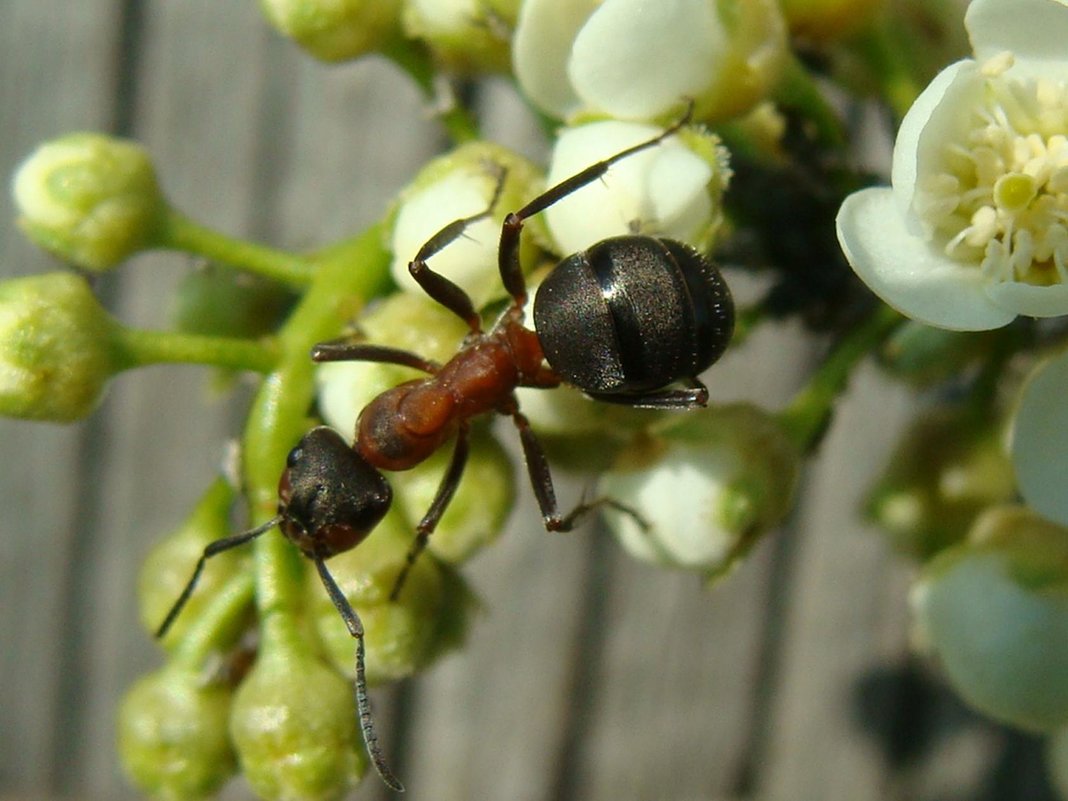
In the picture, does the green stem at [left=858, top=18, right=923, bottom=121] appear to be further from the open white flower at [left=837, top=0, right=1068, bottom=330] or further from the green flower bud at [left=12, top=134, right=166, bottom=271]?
the green flower bud at [left=12, top=134, right=166, bottom=271]

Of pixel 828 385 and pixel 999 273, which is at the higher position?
pixel 999 273

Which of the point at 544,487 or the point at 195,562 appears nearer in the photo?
the point at 195,562

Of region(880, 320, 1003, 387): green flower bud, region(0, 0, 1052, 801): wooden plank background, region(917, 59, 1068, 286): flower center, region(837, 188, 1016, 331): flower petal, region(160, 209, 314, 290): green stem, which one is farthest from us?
region(0, 0, 1052, 801): wooden plank background

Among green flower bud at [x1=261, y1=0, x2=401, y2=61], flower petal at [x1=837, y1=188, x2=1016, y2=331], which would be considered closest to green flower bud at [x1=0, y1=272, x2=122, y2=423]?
green flower bud at [x1=261, y1=0, x2=401, y2=61]

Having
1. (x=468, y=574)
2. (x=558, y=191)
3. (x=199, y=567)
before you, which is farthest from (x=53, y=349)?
(x=468, y=574)

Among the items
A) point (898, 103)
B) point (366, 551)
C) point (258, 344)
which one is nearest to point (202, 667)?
point (366, 551)

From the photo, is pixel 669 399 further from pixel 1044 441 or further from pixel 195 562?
pixel 195 562

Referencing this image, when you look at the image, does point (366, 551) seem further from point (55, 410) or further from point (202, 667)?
point (55, 410)
